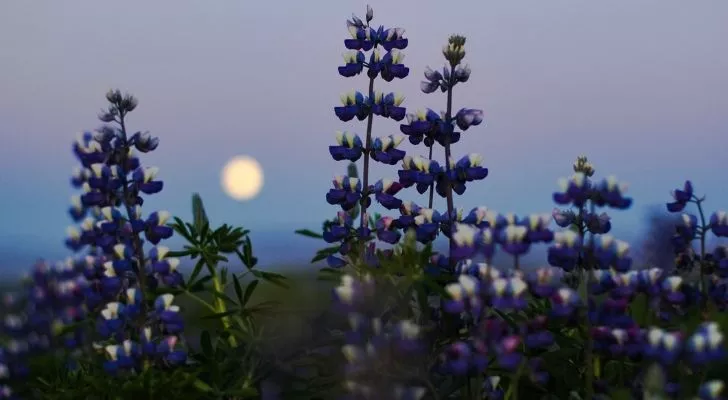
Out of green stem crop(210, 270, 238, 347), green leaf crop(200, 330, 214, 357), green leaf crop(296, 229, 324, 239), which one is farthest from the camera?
green leaf crop(296, 229, 324, 239)

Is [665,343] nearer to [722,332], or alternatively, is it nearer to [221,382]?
[722,332]

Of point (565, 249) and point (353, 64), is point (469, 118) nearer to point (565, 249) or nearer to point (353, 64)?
point (353, 64)

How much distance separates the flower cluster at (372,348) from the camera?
3312mm

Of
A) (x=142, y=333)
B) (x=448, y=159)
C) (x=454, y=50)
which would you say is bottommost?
(x=142, y=333)

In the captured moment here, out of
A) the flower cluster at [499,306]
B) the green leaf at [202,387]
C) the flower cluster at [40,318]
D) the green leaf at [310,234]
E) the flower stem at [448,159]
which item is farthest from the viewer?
the flower cluster at [40,318]

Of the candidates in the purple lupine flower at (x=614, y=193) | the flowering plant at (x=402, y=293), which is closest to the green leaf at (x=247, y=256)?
the flowering plant at (x=402, y=293)

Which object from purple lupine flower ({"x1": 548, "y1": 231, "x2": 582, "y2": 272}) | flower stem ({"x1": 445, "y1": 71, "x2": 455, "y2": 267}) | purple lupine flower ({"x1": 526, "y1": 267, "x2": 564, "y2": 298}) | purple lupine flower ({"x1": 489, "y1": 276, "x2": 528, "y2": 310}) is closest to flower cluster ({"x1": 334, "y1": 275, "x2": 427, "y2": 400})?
purple lupine flower ({"x1": 489, "y1": 276, "x2": 528, "y2": 310})

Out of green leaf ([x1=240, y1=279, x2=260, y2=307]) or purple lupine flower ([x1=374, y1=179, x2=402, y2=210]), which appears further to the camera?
purple lupine flower ([x1=374, y1=179, x2=402, y2=210])

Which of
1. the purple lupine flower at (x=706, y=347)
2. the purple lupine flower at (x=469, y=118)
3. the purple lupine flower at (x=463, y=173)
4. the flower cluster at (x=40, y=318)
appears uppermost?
the purple lupine flower at (x=469, y=118)

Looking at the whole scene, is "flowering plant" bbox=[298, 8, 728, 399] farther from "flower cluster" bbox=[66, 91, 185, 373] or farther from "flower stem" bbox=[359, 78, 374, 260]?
"flower cluster" bbox=[66, 91, 185, 373]

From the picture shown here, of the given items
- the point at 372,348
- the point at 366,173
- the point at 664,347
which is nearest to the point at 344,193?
the point at 366,173

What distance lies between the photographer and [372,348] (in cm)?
336

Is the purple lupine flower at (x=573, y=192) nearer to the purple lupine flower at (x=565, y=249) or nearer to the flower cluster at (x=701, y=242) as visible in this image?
the purple lupine flower at (x=565, y=249)

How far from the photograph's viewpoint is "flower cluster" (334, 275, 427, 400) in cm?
331
